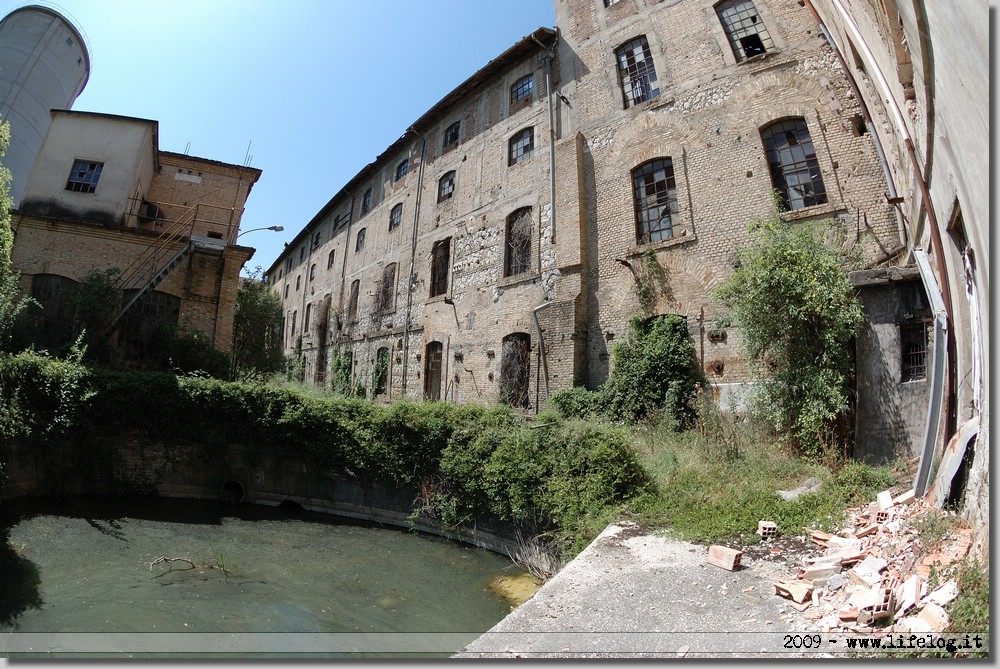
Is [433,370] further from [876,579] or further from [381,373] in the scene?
[876,579]

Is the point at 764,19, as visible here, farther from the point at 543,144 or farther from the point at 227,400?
the point at 227,400

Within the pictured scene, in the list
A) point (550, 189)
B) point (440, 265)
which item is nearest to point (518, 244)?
point (550, 189)

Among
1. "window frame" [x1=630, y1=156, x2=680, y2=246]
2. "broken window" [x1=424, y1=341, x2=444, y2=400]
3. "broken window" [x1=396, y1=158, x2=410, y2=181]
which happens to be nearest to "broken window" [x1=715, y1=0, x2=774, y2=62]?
"window frame" [x1=630, y1=156, x2=680, y2=246]

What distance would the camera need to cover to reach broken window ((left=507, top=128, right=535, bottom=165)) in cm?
1492

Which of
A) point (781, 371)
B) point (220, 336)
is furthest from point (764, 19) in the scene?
point (220, 336)

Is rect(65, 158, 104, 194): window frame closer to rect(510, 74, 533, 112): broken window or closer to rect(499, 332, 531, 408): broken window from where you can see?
rect(510, 74, 533, 112): broken window

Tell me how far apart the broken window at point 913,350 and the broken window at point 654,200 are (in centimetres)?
522

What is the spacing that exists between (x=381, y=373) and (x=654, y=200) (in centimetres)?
1187

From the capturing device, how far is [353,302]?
22000 millimetres

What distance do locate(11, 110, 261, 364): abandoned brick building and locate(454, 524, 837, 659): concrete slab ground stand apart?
13.9 m

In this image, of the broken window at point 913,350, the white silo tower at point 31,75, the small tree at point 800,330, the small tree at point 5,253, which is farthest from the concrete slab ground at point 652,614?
the white silo tower at point 31,75

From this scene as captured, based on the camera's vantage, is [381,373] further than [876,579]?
Yes

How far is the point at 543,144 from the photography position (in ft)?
47.1

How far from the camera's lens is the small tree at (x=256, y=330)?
67.5ft
